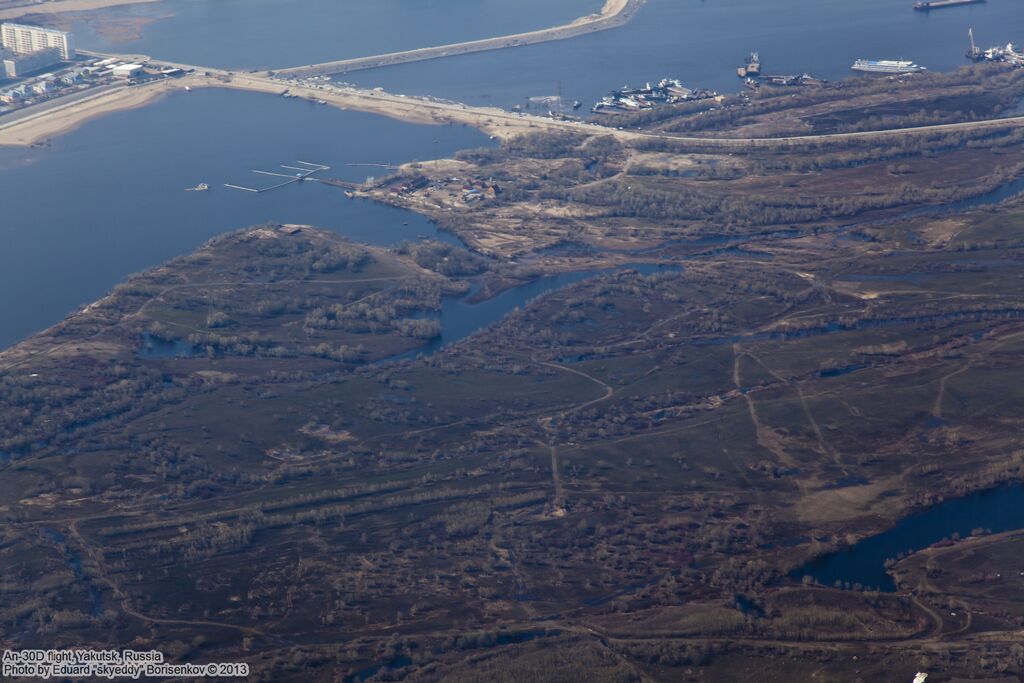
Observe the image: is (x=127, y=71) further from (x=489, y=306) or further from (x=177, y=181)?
(x=489, y=306)

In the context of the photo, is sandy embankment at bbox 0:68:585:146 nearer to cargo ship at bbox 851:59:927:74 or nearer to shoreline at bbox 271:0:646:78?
shoreline at bbox 271:0:646:78

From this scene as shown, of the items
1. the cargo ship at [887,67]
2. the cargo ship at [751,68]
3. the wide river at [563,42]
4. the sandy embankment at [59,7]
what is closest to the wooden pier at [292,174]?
the wide river at [563,42]

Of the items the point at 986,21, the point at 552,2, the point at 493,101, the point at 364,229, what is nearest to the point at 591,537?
the point at 364,229

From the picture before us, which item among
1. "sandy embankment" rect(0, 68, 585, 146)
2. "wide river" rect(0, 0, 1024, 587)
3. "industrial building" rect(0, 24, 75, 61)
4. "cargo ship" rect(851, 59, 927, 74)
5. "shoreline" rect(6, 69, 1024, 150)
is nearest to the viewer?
"wide river" rect(0, 0, 1024, 587)

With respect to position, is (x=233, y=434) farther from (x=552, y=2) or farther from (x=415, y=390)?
(x=552, y=2)

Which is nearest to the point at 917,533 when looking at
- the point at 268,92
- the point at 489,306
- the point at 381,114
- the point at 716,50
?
the point at 489,306

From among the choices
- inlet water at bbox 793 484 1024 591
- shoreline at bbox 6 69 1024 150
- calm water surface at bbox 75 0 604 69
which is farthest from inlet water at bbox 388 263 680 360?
calm water surface at bbox 75 0 604 69
